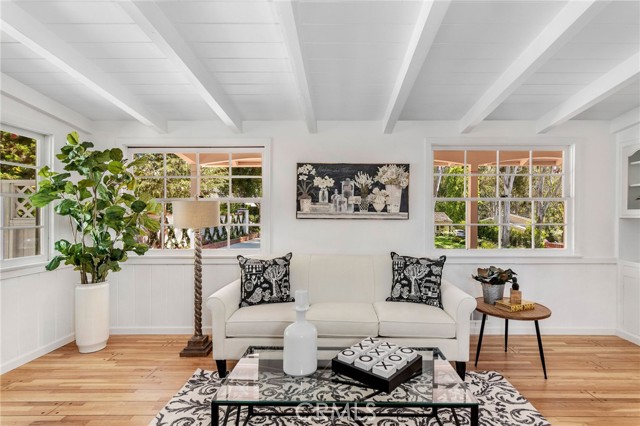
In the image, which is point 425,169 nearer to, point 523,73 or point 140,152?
point 523,73

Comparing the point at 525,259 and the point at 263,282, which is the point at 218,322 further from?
the point at 525,259

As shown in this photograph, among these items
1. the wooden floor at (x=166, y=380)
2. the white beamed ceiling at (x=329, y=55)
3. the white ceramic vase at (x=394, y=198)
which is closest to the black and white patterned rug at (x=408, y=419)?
the wooden floor at (x=166, y=380)

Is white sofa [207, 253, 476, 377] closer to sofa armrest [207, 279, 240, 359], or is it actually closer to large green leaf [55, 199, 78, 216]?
sofa armrest [207, 279, 240, 359]

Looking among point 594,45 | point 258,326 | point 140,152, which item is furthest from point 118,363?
point 594,45

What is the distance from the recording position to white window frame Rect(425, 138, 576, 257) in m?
3.67

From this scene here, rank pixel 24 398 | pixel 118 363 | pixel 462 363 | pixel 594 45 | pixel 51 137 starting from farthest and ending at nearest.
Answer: pixel 51 137 < pixel 118 363 < pixel 462 363 < pixel 24 398 < pixel 594 45

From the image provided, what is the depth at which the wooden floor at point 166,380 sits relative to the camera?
7.29 ft

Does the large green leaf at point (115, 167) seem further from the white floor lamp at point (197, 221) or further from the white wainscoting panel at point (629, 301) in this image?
the white wainscoting panel at point (629, 301)

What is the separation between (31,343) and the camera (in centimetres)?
302

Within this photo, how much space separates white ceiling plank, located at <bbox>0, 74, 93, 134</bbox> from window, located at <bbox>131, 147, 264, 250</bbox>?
0.55m

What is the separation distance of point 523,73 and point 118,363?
12.6ft

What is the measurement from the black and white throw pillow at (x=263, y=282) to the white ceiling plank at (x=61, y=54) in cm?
169

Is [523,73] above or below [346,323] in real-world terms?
above

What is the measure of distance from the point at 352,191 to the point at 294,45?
1916 millimetres
